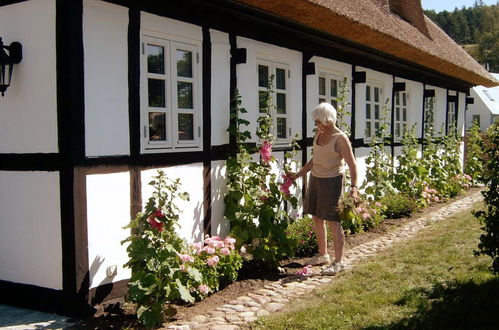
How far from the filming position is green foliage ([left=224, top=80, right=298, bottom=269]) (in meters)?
5.28

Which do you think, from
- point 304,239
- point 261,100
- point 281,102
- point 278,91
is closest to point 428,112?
point 281,102

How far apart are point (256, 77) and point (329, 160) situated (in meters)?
1.73

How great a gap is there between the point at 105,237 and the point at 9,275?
1033 mm

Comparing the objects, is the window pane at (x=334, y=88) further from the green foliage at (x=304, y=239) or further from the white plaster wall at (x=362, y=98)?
the green foliage at (x=304, y=239)

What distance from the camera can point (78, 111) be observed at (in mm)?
4074

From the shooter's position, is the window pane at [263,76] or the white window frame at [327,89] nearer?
the window pane at [263,76]

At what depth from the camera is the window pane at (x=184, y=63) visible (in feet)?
17.0

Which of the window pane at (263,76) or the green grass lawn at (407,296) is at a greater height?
the window pane at (263,76)

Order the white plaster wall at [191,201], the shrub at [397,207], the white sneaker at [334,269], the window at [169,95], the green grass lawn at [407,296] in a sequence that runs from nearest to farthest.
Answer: the green grass lawn at [407,296], the window at [169,95], the white plaster wall at [191,201], the white sneaker at [334,269], the shrub at [397,207]

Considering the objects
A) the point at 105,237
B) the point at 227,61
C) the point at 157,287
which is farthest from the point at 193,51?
the point at 157,287

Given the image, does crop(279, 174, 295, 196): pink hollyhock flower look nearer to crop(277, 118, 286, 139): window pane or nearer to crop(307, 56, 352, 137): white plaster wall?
crop(277, 118, 286, 139): window pane

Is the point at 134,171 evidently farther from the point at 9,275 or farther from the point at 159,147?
the point at 9,275

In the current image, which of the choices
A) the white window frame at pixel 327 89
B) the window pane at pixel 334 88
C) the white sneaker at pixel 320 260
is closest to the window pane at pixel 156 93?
the white sneaker at pixel 320 260

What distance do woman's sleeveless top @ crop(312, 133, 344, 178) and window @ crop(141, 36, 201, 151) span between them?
4.23ft
